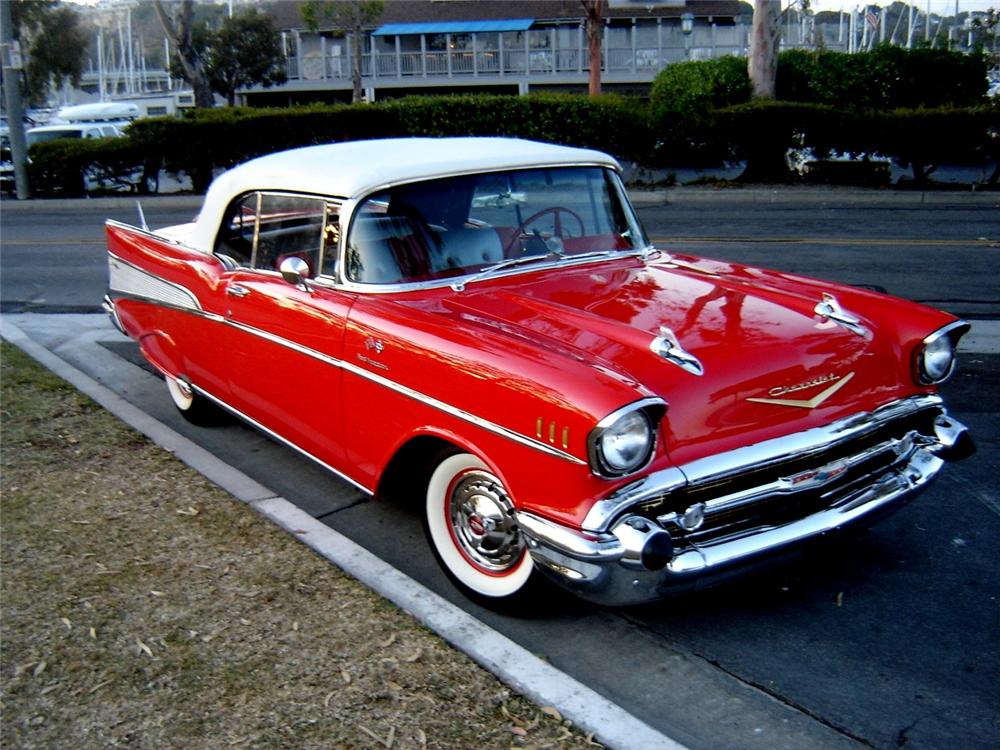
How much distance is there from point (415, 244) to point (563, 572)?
1.85 m

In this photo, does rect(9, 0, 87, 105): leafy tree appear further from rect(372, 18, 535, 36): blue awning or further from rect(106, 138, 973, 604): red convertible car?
rect(106, 138, 973, 604): red convertible car

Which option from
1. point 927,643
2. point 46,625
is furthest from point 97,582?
point 927,643

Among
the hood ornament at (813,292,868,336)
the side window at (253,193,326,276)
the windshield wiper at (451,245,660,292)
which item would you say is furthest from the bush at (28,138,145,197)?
the hood ornament at (813,292,868,336)

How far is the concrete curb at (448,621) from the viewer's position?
3225 mm

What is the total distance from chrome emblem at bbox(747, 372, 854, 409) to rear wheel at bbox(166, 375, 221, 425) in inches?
144

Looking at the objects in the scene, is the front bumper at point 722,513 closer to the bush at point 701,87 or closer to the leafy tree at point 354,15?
the bush at point 701,87

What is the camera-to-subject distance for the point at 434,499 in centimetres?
426

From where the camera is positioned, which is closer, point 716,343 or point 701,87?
point 716,343

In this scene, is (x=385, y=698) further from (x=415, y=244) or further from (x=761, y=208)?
(x=761, y=208)

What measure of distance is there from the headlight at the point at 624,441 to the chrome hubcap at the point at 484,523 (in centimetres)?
52

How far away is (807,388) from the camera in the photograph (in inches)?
154

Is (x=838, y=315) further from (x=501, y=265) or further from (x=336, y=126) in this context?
(x=336, y=126)

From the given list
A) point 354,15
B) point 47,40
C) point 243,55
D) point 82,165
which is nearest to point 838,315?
point 82,165

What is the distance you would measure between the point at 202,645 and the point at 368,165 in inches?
92.0
